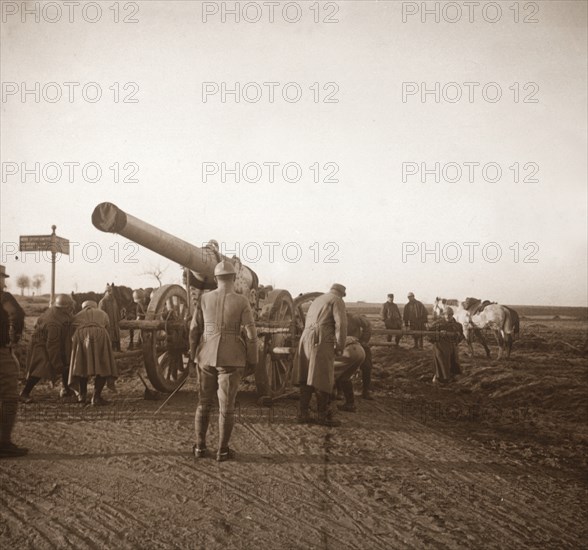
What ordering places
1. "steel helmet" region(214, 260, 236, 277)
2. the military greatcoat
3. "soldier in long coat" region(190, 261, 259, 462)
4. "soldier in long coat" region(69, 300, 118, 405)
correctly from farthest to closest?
the military greatcoat < "soldier in long coat" region(69, 300, 118, 405) < "steel helmet" region(214, 260, 236, 277) < "soldier in long coat" region(190, 261, 259, 462)

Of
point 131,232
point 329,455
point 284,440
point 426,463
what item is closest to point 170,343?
point 131,232

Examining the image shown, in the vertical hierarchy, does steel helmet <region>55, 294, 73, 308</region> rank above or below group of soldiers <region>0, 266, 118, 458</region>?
above

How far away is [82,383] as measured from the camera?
7.11 meters

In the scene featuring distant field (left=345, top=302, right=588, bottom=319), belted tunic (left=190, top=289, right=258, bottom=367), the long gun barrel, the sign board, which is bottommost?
distant field (left=345, top=302, right=588, bottom=319)

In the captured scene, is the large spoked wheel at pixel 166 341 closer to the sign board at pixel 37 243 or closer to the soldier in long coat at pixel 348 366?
the soldier in long coat at pixel 348 366

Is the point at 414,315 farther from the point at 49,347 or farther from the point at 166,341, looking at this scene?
the point at 49,347

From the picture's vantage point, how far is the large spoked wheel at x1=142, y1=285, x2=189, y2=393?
6.98 meters

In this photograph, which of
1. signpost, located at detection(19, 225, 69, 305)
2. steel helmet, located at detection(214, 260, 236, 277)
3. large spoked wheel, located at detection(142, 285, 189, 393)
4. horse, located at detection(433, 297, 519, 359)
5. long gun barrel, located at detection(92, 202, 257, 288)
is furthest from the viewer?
horse, located at detection(433, 297, 519, 359)

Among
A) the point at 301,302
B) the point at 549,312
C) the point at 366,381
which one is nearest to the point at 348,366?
the point at 366,381

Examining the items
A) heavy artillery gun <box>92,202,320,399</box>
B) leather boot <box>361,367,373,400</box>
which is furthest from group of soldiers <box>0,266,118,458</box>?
leather boot <box>361,367,373,400</box>

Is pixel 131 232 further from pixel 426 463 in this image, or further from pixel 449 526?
pixel 449 526

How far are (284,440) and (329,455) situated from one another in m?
0.63

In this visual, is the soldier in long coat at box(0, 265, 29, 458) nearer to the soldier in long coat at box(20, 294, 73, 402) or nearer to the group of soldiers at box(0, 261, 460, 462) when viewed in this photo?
the group of soldiers at box(0, 261, 460, 462)

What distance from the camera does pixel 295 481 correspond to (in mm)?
4117
